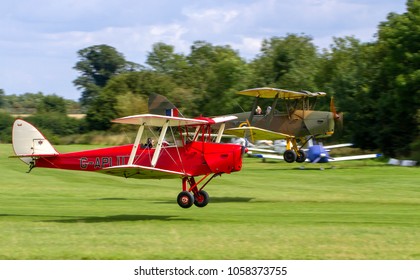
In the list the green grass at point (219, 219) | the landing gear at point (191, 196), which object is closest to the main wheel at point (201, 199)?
the landing gear at point (191, 196)

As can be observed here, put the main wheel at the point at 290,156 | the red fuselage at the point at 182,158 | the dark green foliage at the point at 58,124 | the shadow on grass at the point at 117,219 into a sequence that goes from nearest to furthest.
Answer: the shadow on grass at the point at 117,219 < the red fuselage at the point at 182,158 < the main wheel at the point at 290,156 < the dark green foliage at the point at 58,124

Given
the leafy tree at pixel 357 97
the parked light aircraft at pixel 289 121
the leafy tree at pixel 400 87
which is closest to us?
the parked light aircraft at pixel 289 121

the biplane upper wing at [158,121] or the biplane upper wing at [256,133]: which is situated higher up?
the biplane upper wing at [158,121]

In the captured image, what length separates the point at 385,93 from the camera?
181 feet

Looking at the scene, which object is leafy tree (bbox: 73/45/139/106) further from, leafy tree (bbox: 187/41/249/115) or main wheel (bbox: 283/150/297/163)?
main wheel (bbox: 283/150/297/163)

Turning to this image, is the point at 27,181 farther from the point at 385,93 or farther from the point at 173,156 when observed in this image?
the point at 385,93

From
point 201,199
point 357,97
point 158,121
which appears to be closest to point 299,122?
point 201,199

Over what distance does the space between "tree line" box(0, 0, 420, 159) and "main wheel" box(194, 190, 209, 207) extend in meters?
31.1

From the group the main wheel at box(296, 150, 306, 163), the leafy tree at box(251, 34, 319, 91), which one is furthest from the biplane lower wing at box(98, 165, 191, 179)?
the leafy tree at box(251, 34, 319, 91)

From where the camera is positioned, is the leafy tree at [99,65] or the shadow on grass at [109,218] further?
the leafy tree at [99,65]

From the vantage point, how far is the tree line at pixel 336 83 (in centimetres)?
5141

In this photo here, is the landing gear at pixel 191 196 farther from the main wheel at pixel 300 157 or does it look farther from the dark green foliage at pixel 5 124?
the dark green foliage at pixel 5 124

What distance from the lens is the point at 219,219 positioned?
20375 mm

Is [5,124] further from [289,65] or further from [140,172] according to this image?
[140,172]
